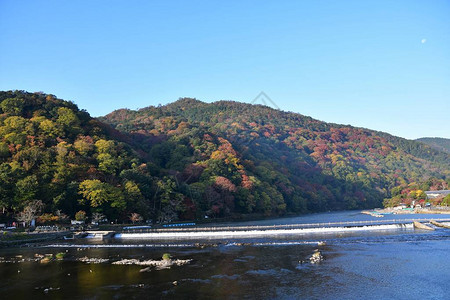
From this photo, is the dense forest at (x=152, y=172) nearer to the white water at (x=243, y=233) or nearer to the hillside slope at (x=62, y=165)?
the hillside slope at (x=62, y=165)

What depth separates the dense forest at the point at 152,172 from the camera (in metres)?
53.9

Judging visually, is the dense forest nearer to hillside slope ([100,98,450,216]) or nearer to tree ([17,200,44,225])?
hillside slope ([100,98,450,216])

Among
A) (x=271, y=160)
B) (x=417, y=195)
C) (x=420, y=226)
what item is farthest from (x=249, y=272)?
(x=271, y=160)

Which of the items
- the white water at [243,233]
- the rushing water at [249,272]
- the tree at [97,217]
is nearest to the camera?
the rushing water at [249,272]

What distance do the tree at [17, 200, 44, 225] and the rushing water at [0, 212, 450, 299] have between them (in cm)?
788

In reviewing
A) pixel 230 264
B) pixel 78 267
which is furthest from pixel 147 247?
pixel 230 264

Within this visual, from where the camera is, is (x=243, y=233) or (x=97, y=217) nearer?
(x=243, y=233)

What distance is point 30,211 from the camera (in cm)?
4559

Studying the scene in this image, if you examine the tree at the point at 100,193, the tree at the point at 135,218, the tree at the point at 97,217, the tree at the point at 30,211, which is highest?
the tree at the point at 100,193

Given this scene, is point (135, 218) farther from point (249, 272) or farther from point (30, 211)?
point (249, 272)

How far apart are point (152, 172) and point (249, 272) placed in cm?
4905

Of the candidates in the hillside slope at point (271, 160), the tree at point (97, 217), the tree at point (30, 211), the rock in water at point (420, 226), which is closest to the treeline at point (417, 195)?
the hillside slope at point (271, 160)

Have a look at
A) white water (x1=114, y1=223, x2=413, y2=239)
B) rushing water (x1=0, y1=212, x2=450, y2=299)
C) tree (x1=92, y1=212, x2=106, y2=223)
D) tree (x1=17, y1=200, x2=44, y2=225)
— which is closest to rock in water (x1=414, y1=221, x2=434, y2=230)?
white water (x1=114, y1=223, x2=413, y2=239)

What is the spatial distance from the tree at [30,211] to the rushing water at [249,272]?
788 cm
